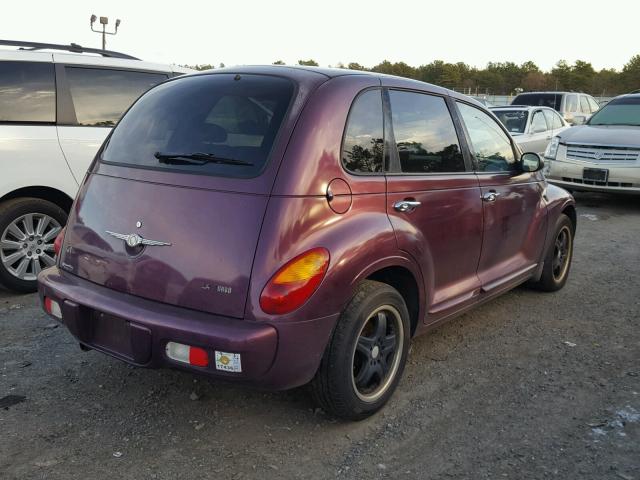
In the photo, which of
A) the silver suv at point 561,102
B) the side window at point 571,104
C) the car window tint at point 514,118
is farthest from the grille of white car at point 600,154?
the side window at point 571,104

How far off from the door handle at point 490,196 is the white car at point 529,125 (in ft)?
28.1

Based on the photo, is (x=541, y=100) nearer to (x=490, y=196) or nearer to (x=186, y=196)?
(x=490, y=196)

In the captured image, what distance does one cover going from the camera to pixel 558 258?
17.5ft

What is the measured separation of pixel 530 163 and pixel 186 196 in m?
2.72

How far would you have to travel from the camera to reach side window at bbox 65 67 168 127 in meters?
5.43

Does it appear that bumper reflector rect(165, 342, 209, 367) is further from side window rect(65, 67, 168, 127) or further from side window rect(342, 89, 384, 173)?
side window rect(65, 67, 168, 127)

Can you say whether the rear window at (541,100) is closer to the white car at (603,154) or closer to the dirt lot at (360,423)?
the white car at (603,154)

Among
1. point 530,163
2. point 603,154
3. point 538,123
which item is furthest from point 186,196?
point 538,123

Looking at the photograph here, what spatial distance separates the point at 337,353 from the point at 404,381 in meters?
0.95

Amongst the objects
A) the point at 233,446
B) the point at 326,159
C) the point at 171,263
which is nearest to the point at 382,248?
the point at 326,159

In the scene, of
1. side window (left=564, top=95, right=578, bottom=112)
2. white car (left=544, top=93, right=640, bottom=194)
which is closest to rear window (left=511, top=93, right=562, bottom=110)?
side window (left=564, top=95, right=578, bottom=112)

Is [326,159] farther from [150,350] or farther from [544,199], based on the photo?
[544,199]

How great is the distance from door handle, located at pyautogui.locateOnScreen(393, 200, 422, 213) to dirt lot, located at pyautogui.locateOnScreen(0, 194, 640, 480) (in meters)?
1.06

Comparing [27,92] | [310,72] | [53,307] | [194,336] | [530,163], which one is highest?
[310,72]
